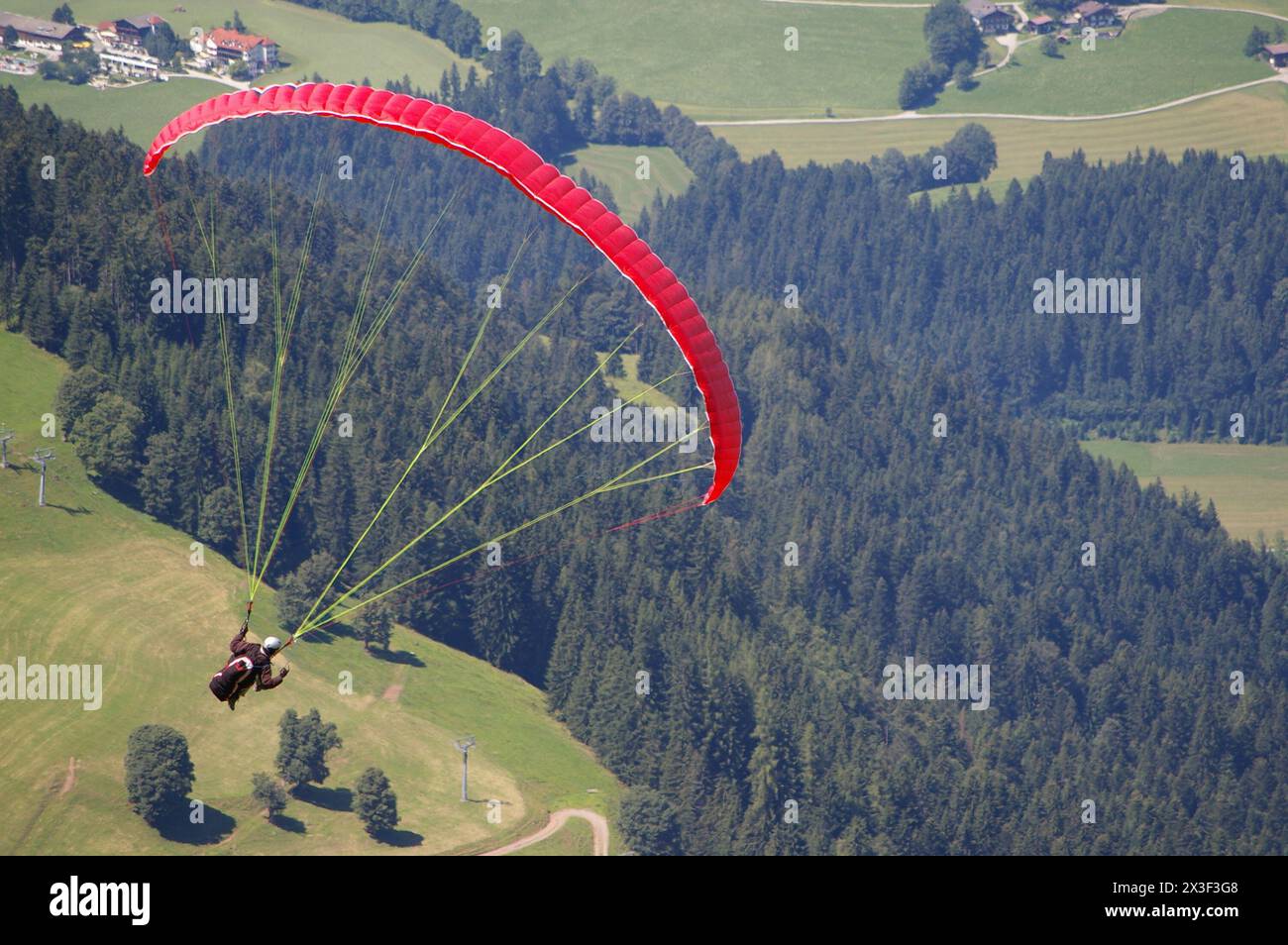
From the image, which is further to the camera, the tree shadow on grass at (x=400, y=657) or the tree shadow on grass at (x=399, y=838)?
the tree shadow on grass at (x=400, y=657)

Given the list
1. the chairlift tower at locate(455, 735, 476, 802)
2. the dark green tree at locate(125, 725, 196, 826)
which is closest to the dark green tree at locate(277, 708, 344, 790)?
the dark green tree at locate(125, 725, 196, 826)

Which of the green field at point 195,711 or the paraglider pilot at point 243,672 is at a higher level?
the paraglider pilot at point 243,672

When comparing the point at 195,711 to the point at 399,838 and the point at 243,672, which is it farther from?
the point at 243,672
